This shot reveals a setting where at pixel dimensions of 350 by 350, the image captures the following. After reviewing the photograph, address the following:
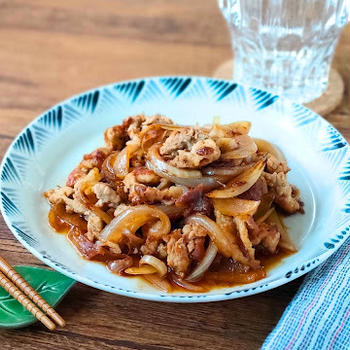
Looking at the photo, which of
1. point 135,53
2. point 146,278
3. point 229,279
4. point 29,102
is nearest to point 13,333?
point 146,278

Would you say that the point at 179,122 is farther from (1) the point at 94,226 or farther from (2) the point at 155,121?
(1) the point at 94,226

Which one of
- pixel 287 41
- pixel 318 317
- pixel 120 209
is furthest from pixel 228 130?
pixel 287 41

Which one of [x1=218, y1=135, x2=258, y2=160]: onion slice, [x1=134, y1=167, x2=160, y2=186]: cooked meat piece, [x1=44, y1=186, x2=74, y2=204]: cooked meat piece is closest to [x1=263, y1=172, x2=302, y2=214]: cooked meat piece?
[x1=218, y1=135, x2=258, y2=160]: onion slice

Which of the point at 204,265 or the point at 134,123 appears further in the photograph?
the point at 134,123

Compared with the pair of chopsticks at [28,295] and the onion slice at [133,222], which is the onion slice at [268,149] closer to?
the onion slice at [133,222]

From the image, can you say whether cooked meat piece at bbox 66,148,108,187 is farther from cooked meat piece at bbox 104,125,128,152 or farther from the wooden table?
the wooden table
